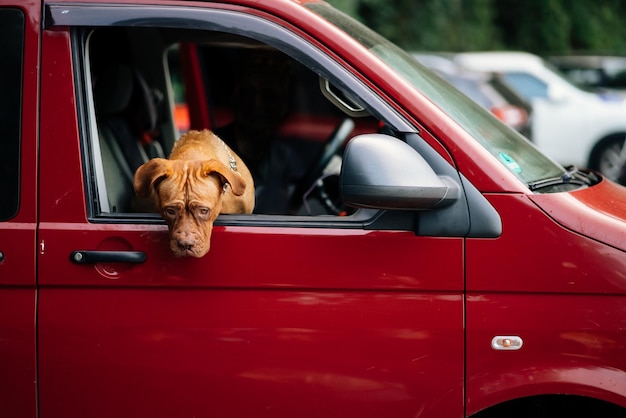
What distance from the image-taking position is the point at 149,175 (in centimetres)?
251

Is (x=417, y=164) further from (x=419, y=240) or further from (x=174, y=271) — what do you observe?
(x=174, y=271)

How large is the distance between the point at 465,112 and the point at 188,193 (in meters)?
1.04

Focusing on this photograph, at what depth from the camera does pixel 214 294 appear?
8.18 ft

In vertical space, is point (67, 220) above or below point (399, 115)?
below

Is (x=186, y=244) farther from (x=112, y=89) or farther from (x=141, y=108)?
(x=141, y=108)

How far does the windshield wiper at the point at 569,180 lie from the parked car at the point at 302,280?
9 cm

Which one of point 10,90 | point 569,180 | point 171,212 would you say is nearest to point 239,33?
point 171,212

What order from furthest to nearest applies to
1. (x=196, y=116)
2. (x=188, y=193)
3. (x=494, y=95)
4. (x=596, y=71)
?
(x=596, y=71)
(x=494, y=95)
(x=196, y=116)
(x=188, y=193)

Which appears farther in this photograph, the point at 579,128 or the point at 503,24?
the point at 503,24

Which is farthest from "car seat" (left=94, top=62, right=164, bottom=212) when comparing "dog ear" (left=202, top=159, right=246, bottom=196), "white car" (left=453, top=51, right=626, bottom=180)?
"white car" (left=453, top=51, right=626, bottom=180)

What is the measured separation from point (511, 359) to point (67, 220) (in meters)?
1.41

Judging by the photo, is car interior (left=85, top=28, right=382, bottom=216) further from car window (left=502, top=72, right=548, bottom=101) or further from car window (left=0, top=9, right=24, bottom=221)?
car window (left=502, top=72, right=548, bottom=101)

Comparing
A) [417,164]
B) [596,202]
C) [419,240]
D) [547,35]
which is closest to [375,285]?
[419,240]

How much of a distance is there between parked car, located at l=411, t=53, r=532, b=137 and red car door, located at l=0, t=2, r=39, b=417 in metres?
9.59
